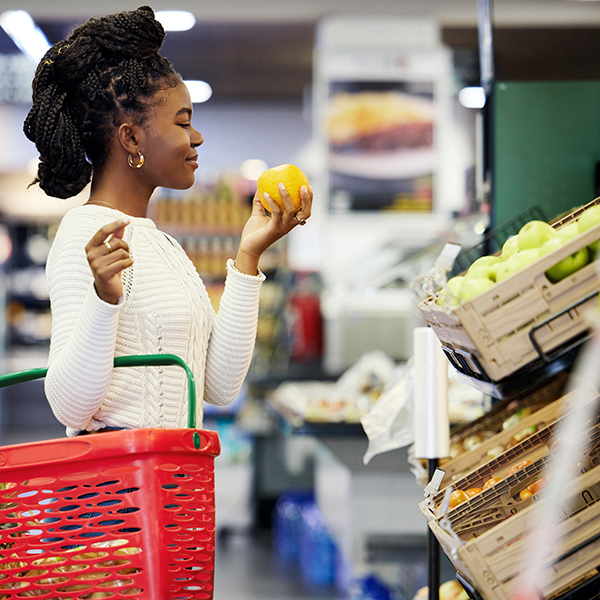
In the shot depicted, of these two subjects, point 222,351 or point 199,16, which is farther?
point 199,16

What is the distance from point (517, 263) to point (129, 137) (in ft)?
2.79

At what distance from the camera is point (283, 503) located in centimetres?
575

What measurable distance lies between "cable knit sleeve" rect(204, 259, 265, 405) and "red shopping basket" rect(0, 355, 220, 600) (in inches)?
17.8

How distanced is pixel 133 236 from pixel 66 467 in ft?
1.78

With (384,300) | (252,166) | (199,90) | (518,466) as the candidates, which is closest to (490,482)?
(518,466)

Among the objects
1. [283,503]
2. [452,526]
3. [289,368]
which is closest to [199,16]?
[289,368]

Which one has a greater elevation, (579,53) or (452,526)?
(579,53)

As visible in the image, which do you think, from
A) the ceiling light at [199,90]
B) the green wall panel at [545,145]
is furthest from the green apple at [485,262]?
the ceiling light at [199,90]

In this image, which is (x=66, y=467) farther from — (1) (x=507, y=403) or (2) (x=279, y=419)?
(2) (x=279, y=419)

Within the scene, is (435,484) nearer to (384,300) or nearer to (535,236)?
(535,236)

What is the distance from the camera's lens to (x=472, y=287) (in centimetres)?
125

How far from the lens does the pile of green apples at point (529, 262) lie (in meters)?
1.23

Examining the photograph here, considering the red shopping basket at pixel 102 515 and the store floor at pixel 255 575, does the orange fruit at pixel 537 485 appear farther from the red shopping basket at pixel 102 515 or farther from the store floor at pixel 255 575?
the store floor at pixel 255 575

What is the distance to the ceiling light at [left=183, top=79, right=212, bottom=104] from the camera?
9.65m
